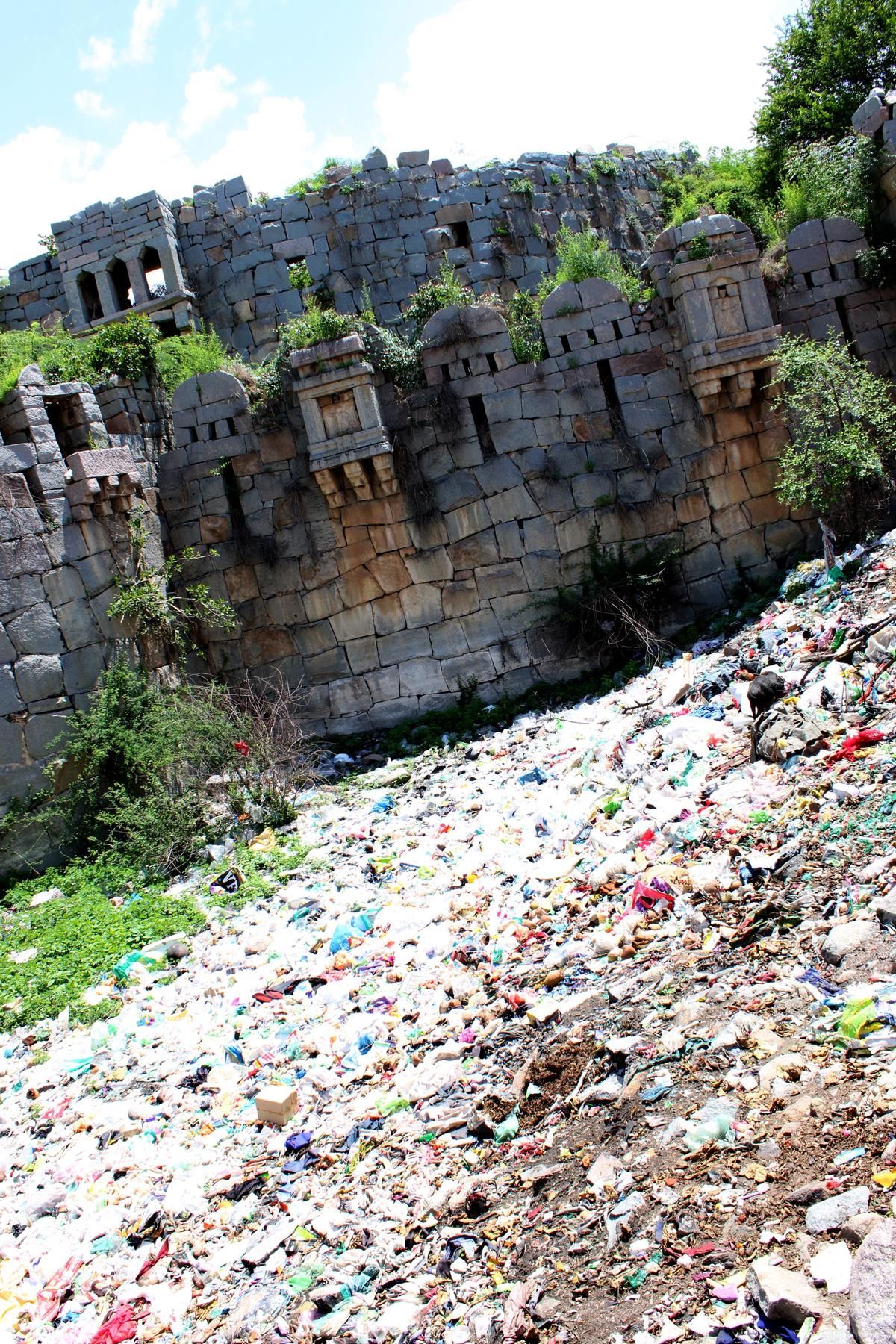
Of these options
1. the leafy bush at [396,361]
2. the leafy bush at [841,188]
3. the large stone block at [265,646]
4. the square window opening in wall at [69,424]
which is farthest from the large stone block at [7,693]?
the leafy bush at [841,188]

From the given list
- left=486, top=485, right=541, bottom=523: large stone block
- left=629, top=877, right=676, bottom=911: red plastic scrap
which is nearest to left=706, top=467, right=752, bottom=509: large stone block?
left=486, top=485, right=541, bottom=523: large stone block

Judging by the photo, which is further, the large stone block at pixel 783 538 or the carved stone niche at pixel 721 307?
the large stone block at pixel 783 538

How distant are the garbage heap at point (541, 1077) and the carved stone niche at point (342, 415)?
365 cm

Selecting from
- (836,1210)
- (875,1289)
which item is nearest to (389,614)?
(836,1210)

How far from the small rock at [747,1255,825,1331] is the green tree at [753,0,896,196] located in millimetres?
12804

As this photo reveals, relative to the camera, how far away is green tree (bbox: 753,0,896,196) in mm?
12961

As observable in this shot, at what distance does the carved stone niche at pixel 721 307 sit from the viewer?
372 inches

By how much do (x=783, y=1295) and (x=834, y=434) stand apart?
7.74 m

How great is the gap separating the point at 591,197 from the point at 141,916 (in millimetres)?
12264

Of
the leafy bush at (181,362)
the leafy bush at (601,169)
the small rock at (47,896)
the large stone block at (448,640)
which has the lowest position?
the small rock at (47,896)

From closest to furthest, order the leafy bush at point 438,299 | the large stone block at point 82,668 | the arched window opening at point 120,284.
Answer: the large stone block at point 82,668 < the leafy bush at point 438,299 < the arched window opening at point 120,284

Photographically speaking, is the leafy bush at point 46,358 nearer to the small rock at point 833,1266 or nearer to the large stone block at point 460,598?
the large stone block at point 460,598

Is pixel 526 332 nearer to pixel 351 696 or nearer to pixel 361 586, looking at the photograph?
pixel 361 586

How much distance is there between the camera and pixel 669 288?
9.71m
